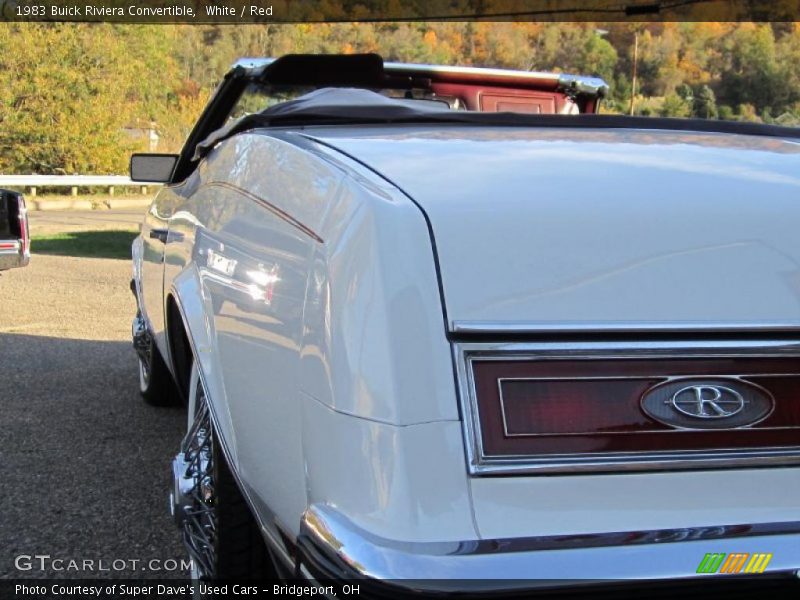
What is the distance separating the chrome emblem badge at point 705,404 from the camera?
147cm

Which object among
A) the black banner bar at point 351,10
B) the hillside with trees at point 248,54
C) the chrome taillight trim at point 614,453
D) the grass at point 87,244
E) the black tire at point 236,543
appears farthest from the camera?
the hillside with trees at point 248,54

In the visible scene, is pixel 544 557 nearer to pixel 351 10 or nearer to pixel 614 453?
pixel 614 453

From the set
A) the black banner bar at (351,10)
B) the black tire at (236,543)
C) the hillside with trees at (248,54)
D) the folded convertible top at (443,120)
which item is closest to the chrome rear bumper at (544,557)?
the black tire at (236,543)

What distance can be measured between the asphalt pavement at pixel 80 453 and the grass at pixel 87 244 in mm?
4610

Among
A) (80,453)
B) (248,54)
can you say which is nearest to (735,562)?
(80,453)

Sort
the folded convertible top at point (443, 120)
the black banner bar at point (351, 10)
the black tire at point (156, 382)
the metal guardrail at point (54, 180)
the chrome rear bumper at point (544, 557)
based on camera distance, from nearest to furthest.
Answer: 1. the chrome rear bumper at point (544, 557)
2. the folded convertible top at point (443, 120)
3. the black tire at point (156, 382)
4. the metal guardrail at point (54, 180)
5. the black banner bar at point (351, 10)

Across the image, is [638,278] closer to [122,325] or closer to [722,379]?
[722,379]

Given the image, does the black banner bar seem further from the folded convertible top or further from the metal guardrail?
the folded convertible top

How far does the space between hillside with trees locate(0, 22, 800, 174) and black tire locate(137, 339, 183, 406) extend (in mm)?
4548

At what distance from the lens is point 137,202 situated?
2398cm

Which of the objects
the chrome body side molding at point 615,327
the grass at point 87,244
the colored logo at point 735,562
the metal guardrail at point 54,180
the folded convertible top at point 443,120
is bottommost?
the metal guardrail at point 54,180

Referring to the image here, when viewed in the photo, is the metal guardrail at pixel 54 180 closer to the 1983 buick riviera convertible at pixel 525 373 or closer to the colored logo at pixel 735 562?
the 1983 buick riviera convertible at pixel 525 373

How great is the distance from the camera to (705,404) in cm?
149

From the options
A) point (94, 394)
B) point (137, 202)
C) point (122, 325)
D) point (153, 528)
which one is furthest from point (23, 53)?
point (153, 528)
